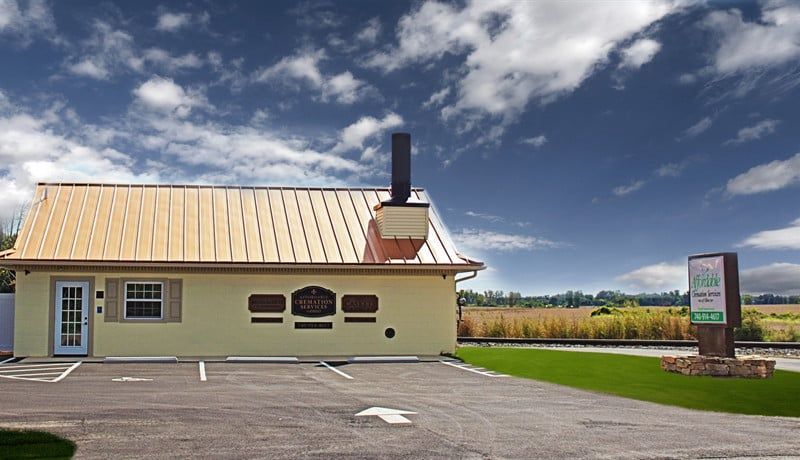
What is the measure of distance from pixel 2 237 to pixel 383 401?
1345 inches

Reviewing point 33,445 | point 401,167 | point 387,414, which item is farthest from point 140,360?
point 33,445

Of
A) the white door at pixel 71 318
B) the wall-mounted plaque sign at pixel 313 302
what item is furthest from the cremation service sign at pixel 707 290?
the white door at pixel 71 318

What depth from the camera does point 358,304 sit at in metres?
23.1

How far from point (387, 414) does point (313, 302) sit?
10963mm

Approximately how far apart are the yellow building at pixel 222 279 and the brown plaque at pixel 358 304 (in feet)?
0.10

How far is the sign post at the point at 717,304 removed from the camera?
18922 mm

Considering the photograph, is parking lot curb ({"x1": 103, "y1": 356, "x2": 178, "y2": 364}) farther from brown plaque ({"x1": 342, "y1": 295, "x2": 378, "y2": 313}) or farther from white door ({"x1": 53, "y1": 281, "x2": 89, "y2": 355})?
brown plaque ({"x1": 342, "y1": 295, "x2": 378, "y2": 313})

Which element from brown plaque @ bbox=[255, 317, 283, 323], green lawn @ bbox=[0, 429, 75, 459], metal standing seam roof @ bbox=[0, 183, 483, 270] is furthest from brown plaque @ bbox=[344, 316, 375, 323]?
green lawn @ bbox=[0, 429, 75, 459]

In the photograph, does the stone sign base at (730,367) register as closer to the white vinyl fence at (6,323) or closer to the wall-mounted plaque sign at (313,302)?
the wall-mounted plaque sign at (313,302)

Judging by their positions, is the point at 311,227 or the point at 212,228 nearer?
the point at 212,228

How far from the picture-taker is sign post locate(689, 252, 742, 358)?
62.1 ft

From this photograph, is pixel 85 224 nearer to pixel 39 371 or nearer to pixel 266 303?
pixel 266 303

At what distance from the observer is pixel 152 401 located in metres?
13.5

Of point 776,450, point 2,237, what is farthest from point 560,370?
point 2,237
